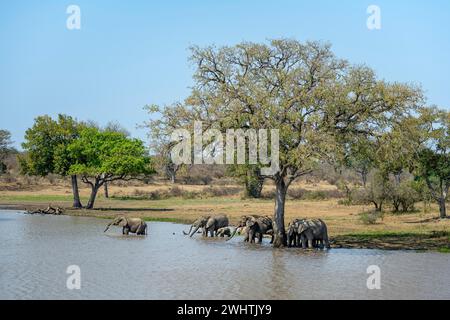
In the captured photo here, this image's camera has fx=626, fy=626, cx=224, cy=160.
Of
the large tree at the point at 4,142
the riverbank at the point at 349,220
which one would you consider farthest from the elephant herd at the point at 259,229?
the large tree at the point at 4,142

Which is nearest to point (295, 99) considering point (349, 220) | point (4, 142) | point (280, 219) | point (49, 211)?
point (280, 219)

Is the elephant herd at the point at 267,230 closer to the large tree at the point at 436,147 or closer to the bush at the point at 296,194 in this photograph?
the large tree at the point at 436,147

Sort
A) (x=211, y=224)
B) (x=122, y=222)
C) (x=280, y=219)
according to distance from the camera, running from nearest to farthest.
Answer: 1. (x=280, y=219)
2. (x=211, y=224)
3. (x=122, y=222)

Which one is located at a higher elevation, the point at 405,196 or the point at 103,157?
the point at 103,157

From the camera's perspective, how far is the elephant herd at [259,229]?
27.0 m

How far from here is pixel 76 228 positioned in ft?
117

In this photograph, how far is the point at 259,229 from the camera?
2955 cm

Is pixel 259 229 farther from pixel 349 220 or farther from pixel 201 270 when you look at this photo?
pixel 349 220

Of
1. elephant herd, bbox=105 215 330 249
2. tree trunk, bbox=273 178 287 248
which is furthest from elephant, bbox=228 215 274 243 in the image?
tree trunk, bbox=273 178 287 248

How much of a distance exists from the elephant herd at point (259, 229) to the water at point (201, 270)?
989 mm

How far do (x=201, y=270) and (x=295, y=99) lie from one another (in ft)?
28.1

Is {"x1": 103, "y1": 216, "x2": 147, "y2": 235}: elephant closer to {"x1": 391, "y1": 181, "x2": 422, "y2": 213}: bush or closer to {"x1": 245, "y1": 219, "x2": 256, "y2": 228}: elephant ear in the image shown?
{"x1": 245, "y1": 219, "x2": 256, "y2": 228}: elephant ear
